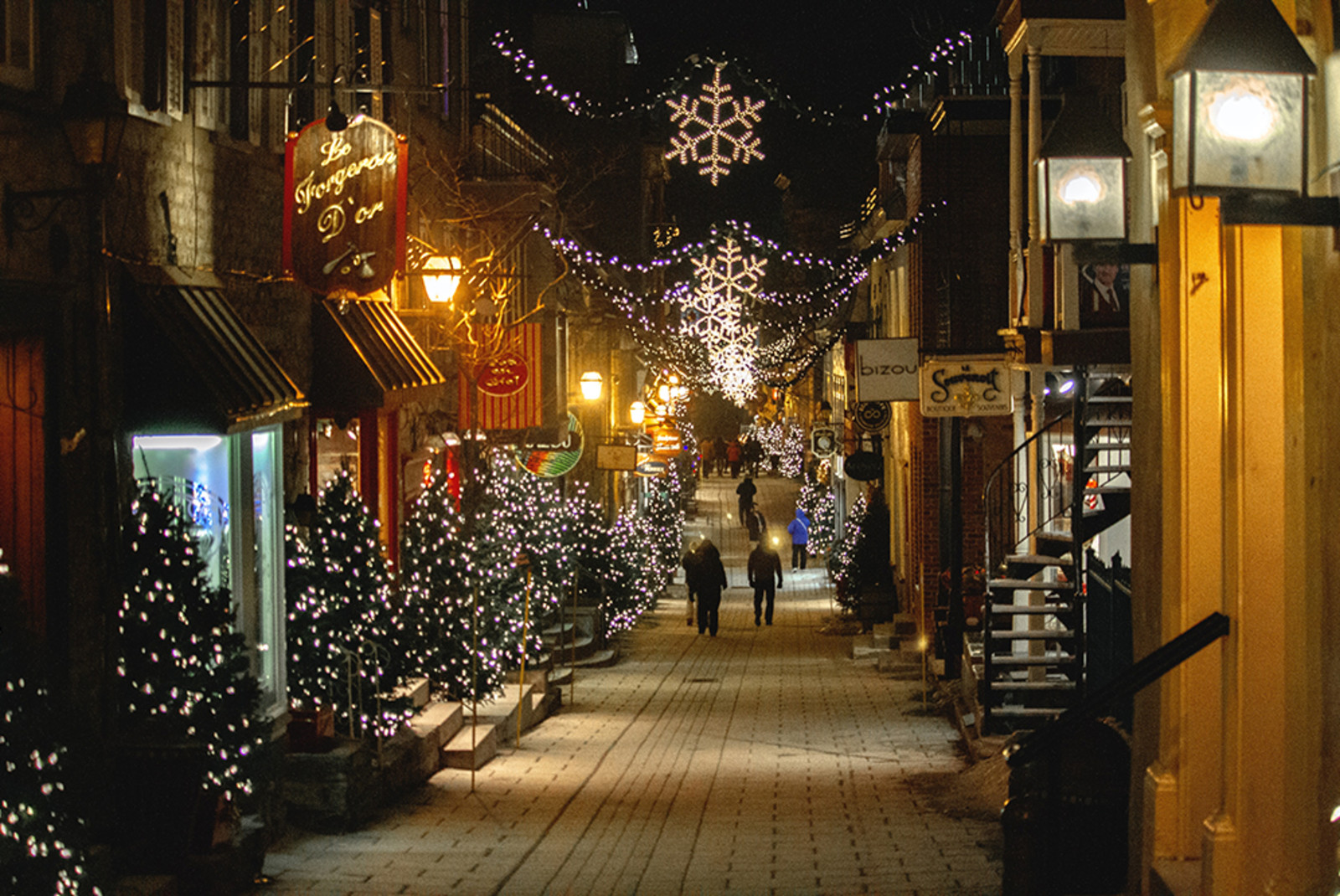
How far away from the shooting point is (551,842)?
10.8 meters

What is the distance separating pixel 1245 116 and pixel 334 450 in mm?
11795

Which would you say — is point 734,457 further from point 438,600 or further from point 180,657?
point 180,657

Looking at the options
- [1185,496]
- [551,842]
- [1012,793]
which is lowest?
[551,842]

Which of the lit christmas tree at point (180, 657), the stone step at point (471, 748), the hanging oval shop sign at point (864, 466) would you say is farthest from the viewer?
the hanging oval shop sign at point (864, 466)

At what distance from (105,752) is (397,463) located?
28.3 ft

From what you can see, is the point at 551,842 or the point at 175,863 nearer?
the point at 175,863

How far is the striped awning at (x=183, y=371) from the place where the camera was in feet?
31.1

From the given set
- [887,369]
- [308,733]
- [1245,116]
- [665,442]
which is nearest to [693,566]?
[887,369]

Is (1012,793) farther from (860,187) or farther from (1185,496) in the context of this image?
(860,187)

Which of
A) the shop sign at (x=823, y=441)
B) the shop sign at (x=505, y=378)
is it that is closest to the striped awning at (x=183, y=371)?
the shop sign at (x=505, y=378)

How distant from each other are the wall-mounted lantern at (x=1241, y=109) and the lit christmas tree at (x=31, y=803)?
17.8 feet

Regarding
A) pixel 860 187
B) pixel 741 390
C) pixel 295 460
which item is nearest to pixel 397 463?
pixel 295 460

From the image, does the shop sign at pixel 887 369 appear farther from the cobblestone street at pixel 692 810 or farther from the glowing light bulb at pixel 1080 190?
the glowing light bulb at pixel 1080 190

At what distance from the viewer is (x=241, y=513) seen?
10750 millimetres
